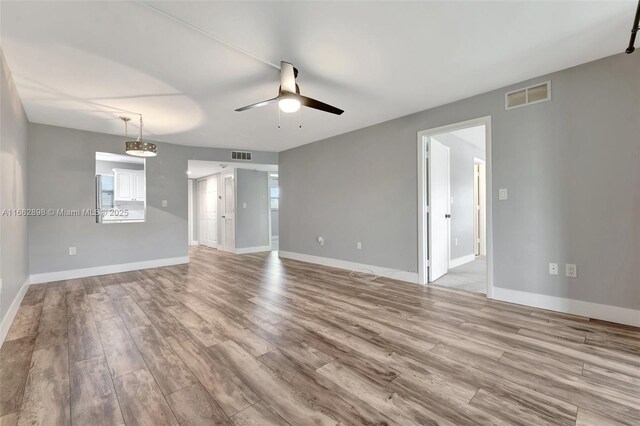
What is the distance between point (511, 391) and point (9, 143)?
4768 mm

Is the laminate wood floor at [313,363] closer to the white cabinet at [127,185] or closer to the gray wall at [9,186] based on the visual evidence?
Result: the gray wall at [9,186]

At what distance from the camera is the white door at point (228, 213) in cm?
701

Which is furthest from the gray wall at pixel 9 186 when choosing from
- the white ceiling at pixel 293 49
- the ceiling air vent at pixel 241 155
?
the ceiling air vent at pixel 241 155

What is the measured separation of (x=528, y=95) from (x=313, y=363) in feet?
11.6

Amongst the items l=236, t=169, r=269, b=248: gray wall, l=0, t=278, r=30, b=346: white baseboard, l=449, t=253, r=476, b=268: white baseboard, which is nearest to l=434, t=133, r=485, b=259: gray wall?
l=449, t=253, r=476, b=268: white baseboard

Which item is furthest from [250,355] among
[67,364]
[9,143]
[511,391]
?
[9,143]

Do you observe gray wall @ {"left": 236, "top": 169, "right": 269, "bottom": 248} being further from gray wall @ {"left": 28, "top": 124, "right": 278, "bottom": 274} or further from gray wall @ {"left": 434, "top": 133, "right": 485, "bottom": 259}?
gray wall @ {"left": 434, "top": 133, "right": 485, "bottom": 259}

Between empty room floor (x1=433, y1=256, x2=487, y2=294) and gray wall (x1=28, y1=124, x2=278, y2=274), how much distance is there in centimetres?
513

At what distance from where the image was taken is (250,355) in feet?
6.51

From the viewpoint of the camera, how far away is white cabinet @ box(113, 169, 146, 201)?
222 inches

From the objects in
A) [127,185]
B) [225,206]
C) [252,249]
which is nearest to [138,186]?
[127,185]

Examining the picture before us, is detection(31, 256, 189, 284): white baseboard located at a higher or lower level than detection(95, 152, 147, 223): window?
lower

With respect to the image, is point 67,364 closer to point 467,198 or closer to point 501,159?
point 501,159

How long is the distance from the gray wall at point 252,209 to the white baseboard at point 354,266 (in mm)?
1226
